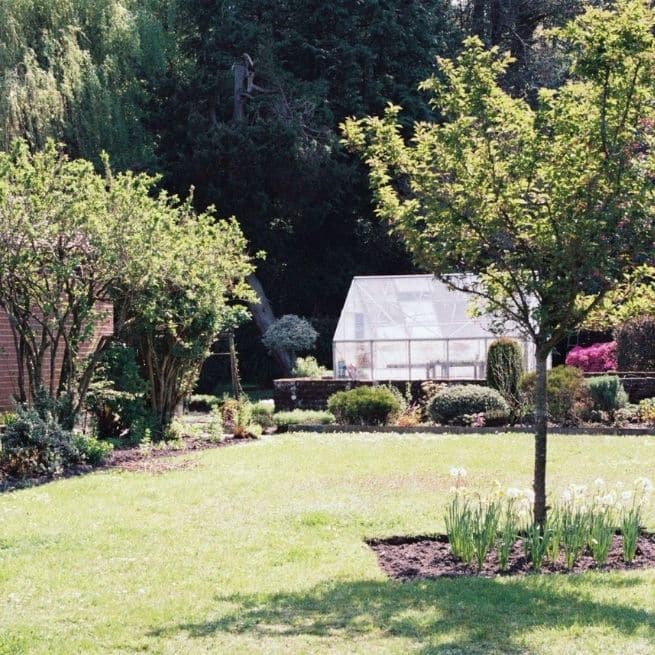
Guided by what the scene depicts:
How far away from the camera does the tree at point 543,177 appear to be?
7.44 meters

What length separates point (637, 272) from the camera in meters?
7.80

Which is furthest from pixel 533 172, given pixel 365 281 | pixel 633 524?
pixel 365 281

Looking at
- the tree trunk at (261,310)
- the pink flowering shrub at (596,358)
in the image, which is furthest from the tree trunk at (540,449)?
the tree trunk at (261,310)

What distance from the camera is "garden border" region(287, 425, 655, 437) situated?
16.2 metres

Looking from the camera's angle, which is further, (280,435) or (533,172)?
(280,435)

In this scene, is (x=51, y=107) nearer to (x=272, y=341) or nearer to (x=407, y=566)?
(x=272, y=341)

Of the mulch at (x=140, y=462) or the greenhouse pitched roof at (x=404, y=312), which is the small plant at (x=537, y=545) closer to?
the mulch at (x=140, y=462)

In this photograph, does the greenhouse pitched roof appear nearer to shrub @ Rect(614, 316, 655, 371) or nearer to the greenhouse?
the greenhouse

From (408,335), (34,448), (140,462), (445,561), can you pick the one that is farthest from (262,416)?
(445,561)

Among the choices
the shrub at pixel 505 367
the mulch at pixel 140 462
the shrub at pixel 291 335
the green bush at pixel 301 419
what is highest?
the shrub at pixel 291 335

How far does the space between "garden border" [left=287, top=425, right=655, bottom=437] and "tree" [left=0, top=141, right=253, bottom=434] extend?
2.90 m

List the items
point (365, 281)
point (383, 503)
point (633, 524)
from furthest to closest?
point (365, 281)
point (383, 503)
point (633, 524)

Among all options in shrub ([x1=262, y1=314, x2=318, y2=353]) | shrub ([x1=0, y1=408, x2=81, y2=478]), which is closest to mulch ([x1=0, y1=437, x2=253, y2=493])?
shrub ([x1=0, y1=408, x2=81, y2=478])

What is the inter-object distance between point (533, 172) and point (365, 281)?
1666 centimetres
